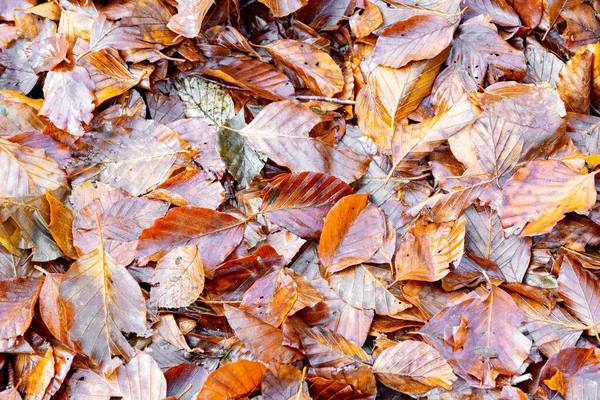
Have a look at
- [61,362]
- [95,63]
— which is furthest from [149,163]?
[61,362]

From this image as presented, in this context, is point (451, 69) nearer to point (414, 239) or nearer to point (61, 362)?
point (414, 239)

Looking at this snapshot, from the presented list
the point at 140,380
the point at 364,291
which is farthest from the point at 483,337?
the point at 140,380

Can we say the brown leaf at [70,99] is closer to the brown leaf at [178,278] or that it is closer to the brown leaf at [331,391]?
the brown leaf at [178,278]

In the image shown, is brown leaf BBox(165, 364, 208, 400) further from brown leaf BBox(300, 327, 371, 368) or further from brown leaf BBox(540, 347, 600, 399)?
brown leaf BBox(540, 347, 600, 399)

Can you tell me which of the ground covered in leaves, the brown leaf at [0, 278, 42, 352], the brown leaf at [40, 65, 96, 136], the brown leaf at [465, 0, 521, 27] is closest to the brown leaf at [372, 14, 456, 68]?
the ground covered in leaves

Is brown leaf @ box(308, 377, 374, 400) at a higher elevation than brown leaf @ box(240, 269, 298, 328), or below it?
below

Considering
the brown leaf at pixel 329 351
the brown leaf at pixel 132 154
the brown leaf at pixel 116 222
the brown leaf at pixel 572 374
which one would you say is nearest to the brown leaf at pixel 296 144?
the brown leaf at pixel 132 154
